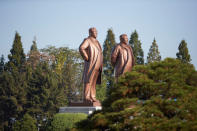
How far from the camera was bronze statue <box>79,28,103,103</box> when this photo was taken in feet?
45.6

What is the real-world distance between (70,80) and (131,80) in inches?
904

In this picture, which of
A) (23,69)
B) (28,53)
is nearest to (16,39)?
(23,69)

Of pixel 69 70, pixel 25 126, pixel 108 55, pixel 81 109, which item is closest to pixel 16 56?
pixel 69 70

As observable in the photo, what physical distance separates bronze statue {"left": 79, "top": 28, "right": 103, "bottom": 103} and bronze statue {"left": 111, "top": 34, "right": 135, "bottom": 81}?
88 cm

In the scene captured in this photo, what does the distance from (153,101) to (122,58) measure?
622 centimetres

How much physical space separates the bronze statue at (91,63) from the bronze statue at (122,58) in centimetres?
88

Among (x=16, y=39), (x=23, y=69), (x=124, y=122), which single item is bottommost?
(x=124, y=122)

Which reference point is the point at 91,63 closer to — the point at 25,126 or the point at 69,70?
the point at 25,126

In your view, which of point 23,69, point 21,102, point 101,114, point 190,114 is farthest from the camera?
point 23,69

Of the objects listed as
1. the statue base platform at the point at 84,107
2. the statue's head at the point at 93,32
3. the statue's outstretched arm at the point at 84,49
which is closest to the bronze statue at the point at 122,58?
the statue's head at the point at 93,32

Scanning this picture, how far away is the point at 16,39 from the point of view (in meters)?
31.8

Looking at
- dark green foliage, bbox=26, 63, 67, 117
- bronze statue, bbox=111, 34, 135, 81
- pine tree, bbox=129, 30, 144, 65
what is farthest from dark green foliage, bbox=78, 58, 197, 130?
pine tree, bbox=129, 30, 144, 65

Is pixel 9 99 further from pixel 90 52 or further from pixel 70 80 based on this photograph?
A: pixel 90 52

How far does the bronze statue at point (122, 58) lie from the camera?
14719 mm
